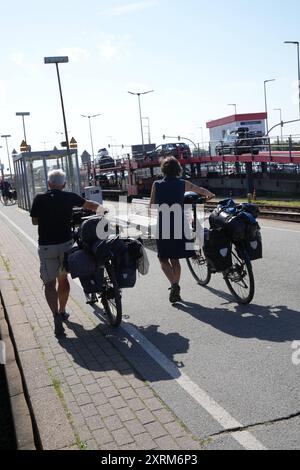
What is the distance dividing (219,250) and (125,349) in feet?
6.02

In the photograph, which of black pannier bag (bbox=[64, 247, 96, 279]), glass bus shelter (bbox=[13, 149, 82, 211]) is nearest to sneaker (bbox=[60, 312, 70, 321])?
black pannier bag (bbox=[64, 247, 96, 279])

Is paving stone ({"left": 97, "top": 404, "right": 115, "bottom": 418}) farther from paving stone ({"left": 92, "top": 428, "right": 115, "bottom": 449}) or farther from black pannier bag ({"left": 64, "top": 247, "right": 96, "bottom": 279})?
black pannier bag ({"left": 64, "top": 247, "right": 96, "bottom": 279})

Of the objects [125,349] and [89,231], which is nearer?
[125,349]

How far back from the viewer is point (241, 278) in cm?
644

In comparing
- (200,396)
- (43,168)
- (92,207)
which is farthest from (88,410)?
(43,168)

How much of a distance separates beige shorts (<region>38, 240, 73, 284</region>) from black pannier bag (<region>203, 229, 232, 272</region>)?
1759 millimetres

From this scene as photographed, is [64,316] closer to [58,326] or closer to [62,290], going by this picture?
[62,290]

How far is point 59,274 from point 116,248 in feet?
2.70

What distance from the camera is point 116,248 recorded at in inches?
229

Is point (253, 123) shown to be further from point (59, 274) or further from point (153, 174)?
point (59, 274)

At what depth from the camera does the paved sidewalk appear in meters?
3.60

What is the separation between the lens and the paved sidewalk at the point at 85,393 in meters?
3.60

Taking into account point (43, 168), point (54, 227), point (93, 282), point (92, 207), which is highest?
point (43, 168)
